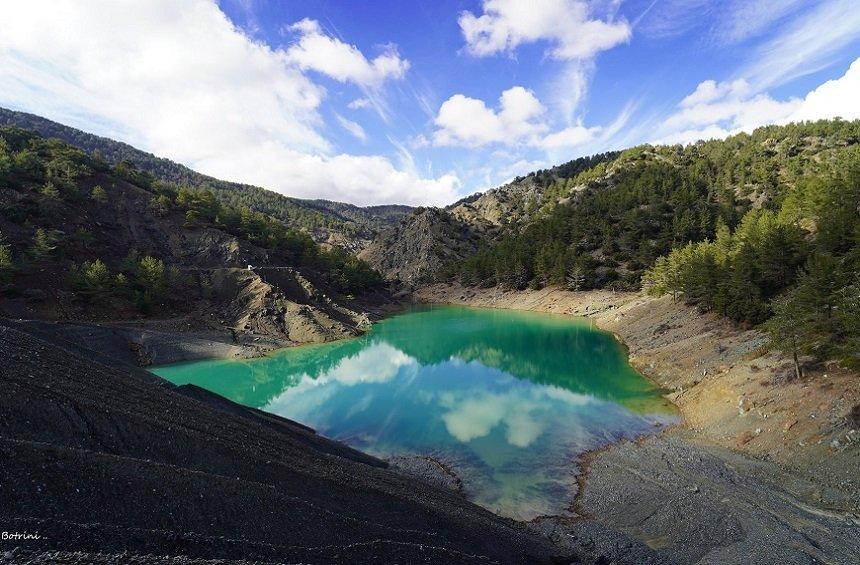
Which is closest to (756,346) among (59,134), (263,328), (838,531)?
(838,531)

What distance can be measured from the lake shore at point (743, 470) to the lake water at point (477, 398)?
6.25ft

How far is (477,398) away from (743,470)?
17.4 metres

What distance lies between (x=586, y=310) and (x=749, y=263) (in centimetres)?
3762

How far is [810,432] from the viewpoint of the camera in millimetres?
19047

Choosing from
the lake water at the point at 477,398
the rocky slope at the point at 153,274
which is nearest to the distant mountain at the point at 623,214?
the lake water at the point at 477,398

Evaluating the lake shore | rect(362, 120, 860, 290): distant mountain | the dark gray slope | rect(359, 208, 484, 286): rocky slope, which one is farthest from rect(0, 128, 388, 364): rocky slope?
rect(359, 208, 484, 286): rocky slope

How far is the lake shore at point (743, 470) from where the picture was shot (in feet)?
44.7

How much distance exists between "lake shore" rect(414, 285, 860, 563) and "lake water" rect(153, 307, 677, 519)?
6.25 ft

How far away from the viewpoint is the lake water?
20781 millimetres

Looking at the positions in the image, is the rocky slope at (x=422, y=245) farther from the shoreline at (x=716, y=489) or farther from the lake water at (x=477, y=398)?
the shoreline at (x=716, y=489)

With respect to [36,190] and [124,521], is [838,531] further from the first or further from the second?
[36,190]

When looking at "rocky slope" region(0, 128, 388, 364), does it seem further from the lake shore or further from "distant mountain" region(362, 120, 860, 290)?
"distant mountain" region(362, 120, 860, 290)

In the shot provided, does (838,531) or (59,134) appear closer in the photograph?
(838,531)

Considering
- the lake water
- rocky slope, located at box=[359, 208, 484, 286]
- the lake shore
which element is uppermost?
rocky slope, located at box=[359, 208, 484, 286]
